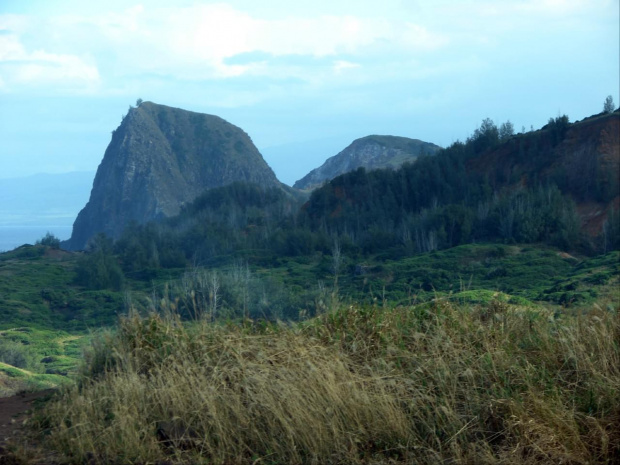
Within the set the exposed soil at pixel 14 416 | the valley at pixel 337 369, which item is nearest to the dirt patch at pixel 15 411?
the exposed soil at pixel 14 416

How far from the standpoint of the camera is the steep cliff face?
243 feet

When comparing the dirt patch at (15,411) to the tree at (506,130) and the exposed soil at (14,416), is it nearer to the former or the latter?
the exposed soil at (14,416)

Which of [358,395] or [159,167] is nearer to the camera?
[358,395]

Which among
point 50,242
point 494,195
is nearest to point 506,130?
point 494,195

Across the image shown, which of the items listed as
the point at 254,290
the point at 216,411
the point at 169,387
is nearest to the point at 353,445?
the point at 216,411

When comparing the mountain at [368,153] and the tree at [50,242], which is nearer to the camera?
the tree at [50,242]

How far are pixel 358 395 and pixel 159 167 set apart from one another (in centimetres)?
7438

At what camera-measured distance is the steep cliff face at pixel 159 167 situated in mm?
74000

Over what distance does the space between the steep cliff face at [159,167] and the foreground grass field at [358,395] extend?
66.0 meters

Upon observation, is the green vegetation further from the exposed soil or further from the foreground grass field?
the foreground grass field

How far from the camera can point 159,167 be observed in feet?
250

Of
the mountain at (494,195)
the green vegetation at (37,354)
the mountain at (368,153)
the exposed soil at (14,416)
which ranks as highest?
the mountain at (368,153)

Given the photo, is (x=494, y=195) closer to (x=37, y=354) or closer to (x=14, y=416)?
(x=37, y=354)

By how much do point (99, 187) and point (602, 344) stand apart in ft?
263
